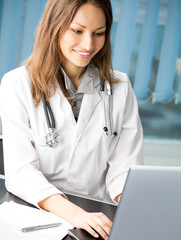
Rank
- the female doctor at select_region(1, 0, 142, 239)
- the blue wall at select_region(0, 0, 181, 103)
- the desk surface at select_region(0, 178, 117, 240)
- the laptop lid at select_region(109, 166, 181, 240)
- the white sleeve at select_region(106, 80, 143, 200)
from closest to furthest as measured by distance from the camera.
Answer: the laptop lid at select_region(109, 166, 181, 240) < the desk surface at select_region(0, 178, 117, 240) < the female doctor at select_region(1, 0, 142, 239) < the white sleeve at select_region(106, 80, 143, 200) < the blue wall at select_region(0, 0, 181, 103)

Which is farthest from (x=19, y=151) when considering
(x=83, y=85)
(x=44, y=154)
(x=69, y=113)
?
(x=83, y=85)

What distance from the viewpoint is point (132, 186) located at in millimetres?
626

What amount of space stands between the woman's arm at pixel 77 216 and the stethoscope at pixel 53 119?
22cm

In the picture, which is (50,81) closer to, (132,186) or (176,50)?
(132,186)

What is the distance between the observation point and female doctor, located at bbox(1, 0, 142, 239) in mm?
1124

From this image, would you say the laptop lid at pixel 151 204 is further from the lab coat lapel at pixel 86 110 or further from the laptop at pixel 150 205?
the lab coat lapel at pixel 86 110

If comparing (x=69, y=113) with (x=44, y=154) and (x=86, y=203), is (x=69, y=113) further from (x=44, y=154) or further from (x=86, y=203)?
(x=86, y=203)

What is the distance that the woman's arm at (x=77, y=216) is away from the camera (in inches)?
34.2

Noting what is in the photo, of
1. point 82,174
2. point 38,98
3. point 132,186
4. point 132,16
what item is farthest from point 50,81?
point 132,16

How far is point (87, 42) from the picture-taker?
45.5 inches

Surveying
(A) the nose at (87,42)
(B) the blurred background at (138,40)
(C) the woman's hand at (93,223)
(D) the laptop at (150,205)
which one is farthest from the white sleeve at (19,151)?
(B) the blurred background at (138,40)

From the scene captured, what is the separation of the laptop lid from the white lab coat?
42 centimetres

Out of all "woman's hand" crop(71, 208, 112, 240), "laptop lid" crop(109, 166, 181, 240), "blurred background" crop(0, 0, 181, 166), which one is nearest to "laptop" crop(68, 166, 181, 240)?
"laptop lid" crop(109, 166, 181, 240)

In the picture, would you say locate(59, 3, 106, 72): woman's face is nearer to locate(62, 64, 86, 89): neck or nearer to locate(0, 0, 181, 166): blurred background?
locate(62, 64, 86, 89): neck
